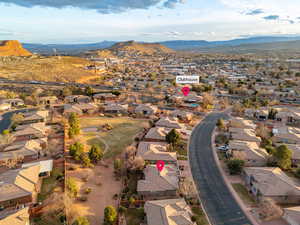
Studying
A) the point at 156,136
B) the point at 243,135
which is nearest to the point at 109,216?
the point at 156,136

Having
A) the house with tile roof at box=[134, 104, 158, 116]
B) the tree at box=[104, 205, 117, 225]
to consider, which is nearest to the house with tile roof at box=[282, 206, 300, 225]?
the tree at box=[104, 205, 117, 225]

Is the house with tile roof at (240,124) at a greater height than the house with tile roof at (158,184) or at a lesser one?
greater

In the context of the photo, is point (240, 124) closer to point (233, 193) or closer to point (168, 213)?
point (233, 193)

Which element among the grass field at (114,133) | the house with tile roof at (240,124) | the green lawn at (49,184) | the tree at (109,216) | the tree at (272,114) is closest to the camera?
the tree at (109,216)

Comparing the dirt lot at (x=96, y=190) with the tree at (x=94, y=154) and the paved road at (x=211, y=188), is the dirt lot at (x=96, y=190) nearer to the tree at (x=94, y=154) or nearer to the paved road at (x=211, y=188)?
the tree at (x=94, y=154)

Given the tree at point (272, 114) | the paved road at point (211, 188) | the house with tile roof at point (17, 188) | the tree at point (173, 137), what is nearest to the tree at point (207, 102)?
the tree at point (272, 114)

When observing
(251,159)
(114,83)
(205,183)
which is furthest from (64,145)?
(114,83)
